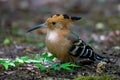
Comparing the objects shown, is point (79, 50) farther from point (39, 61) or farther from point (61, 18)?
point (39, 61)

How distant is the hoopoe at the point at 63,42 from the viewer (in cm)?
611

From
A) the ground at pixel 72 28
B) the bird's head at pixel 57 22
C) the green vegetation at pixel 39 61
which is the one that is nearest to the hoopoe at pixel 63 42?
the bird's head at pixel 57 22

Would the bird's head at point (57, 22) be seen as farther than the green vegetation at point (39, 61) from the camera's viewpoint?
Yes

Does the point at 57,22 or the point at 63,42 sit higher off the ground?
the point at 57,22

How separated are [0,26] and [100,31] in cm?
285

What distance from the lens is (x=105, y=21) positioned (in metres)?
13.4

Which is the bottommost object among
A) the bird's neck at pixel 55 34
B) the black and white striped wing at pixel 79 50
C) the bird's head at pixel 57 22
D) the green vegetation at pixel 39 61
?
the green vegetation at pixel 39 61

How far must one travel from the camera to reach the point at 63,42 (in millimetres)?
6113

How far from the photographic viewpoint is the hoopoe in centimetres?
611

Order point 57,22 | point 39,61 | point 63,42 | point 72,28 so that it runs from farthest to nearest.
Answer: point 72,28
point 57,22
point 63,42
point 39,61

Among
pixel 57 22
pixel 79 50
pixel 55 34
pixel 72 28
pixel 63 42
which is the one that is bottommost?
pixel 79 50

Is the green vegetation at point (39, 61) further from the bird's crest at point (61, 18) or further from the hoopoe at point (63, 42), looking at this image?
the bird's crest at point (61, 18)

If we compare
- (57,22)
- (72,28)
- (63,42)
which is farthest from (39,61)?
(72,28)

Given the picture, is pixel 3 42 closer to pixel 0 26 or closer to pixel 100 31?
pixel 0 26
